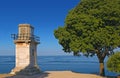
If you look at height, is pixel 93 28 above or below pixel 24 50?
above

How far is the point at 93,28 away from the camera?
34.7m

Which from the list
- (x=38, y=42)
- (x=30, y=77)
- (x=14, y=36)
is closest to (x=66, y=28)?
(x=38, y=42)

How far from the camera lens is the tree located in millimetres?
34375

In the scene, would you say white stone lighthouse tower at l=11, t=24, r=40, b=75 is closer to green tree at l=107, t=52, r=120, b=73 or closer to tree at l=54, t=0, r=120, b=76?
tree at l=54, t=0, r=120, b=76

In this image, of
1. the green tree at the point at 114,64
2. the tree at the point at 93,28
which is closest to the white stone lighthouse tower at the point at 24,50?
the tree at the point at 93,28

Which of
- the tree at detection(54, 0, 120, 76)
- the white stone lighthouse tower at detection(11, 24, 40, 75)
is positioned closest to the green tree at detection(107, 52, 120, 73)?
the tree at detection(54, 0, 120, 76)

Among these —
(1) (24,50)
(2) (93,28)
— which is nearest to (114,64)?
(2) (93,28)

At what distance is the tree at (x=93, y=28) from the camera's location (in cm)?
3438

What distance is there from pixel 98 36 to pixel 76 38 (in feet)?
11.7

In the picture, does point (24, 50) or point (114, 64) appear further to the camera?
point (24, 50)

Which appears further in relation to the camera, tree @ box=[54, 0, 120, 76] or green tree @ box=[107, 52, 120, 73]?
tree @ box=[54, 0, 120, 76]

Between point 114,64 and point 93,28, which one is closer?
point 114,64

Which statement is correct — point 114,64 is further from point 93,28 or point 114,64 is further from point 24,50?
point 24,50

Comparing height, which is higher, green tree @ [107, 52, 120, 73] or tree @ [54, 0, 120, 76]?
tree @ [54, 0, 120, 76]
